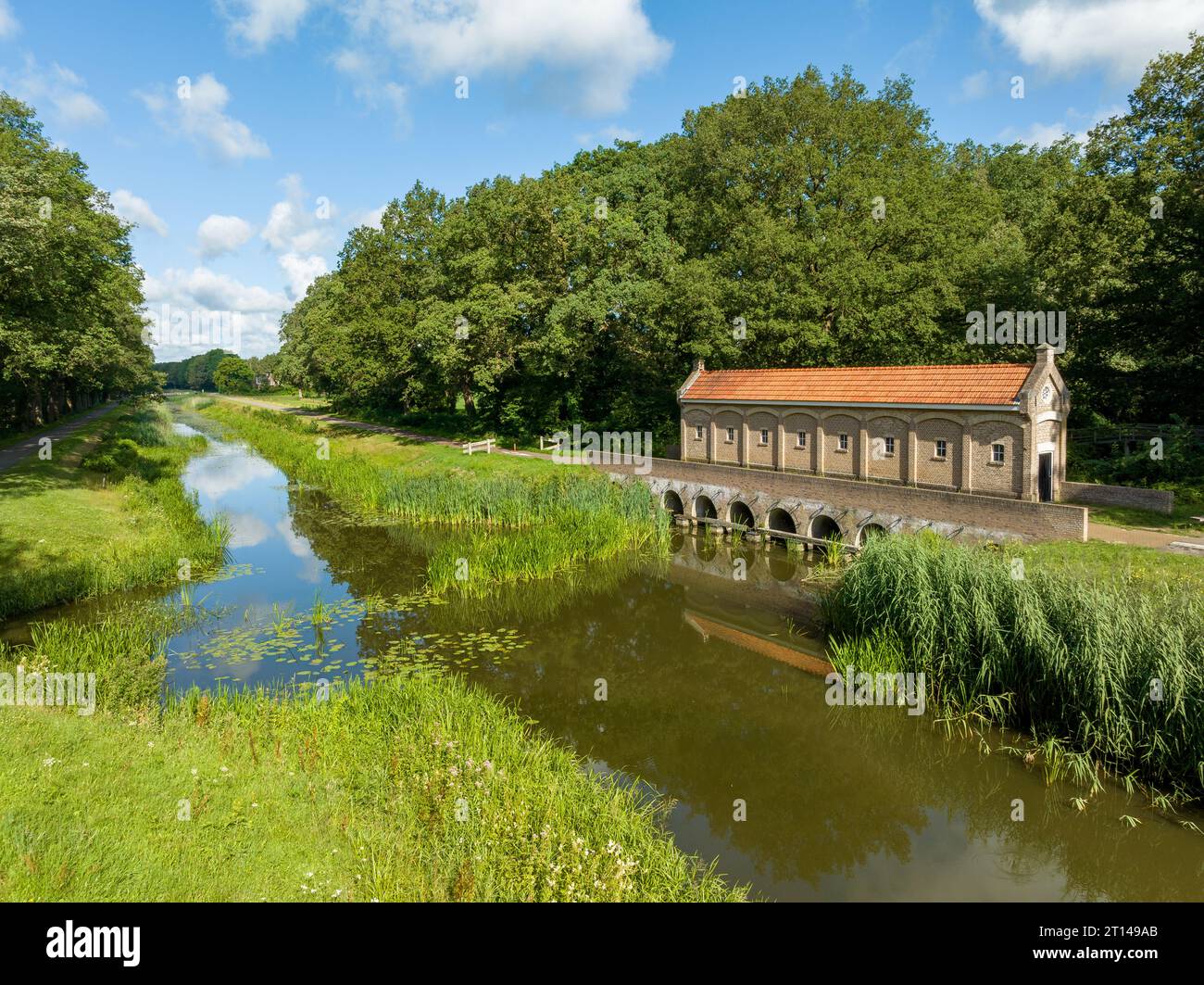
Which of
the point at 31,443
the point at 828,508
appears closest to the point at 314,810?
the point at 828,508

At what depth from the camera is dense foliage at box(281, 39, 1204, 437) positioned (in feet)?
104

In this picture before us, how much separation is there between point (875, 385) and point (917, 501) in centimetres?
621

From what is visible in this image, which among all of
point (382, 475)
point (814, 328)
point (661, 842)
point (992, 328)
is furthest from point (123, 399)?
point (661, 842)

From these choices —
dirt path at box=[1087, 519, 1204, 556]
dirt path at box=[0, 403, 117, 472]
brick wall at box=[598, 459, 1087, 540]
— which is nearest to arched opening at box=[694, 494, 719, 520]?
brick wall at box=[598, 459, 1087, 540]

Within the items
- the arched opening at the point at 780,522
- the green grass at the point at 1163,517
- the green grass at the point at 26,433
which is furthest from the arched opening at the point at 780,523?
the green grass at the point at 26,433

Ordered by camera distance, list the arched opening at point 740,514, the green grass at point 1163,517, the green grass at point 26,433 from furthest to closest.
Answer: the green grass at point 26,433 < the arched opening at point 740,514 < the green grass at point 1163,517

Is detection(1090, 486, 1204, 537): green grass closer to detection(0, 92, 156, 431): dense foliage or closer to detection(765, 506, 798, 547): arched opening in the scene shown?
detection(765, 506, 798, 547): arched opening

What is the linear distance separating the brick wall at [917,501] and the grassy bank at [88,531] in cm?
2056

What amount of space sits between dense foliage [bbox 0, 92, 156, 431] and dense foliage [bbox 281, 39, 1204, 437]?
629 inches

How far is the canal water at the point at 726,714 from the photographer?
10188 mm

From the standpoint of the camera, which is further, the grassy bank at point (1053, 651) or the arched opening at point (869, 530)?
the arched opening at point (869, 530)

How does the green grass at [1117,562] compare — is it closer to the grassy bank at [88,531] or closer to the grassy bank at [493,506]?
the grassy bank at [493,506]

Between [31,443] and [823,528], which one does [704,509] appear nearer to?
[823,528]

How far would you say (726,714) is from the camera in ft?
49.3
